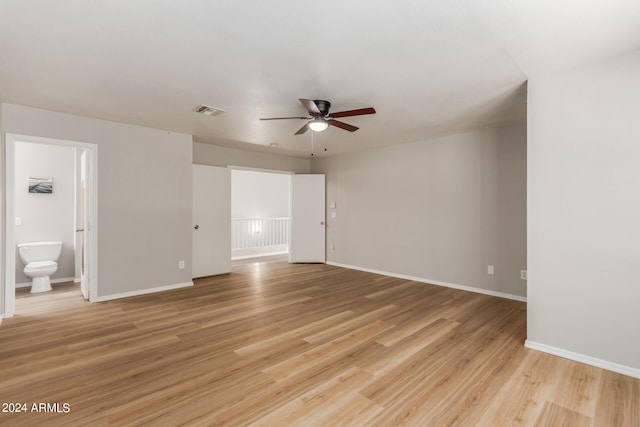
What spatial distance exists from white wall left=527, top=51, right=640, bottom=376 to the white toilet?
20.7 feet

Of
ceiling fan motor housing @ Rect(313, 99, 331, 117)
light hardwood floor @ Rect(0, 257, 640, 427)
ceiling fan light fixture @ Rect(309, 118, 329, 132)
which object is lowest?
light hardwood floor @ Rect(0, 257, 640, 427)

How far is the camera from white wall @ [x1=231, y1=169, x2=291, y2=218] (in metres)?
8.29

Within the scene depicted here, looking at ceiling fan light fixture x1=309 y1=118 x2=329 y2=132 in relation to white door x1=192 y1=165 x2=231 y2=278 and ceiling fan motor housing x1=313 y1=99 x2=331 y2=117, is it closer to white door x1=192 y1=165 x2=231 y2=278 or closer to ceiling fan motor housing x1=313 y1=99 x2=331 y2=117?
ceiling fan motor housing x1=313 y1=99 x2=331 y2=117

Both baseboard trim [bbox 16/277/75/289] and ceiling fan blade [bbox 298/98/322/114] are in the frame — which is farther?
baseboard trim [bbox 16/277/75/289]

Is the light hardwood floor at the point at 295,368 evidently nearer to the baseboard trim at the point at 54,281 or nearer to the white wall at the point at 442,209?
the white wall at the point at 442,209

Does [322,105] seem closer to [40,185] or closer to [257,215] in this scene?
[40,185]

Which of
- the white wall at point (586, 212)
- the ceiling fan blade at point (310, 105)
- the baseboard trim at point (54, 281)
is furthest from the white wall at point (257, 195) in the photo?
the white wall at point (586, 212)

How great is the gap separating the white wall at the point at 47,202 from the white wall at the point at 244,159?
7.08 ft

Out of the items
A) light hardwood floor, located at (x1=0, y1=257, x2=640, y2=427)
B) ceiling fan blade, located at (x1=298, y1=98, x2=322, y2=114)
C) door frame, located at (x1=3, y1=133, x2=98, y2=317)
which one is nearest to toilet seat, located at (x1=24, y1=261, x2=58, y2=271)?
light hardwood floor, located at (x1=0, y1=257, x2=640, y2=427)

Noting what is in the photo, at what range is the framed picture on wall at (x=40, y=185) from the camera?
4.78 m

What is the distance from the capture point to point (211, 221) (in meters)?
5.57

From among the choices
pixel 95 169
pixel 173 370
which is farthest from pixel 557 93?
pixel 95 169

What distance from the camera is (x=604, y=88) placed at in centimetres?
240

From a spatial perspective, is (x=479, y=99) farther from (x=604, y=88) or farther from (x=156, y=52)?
(x=156, y=52)
